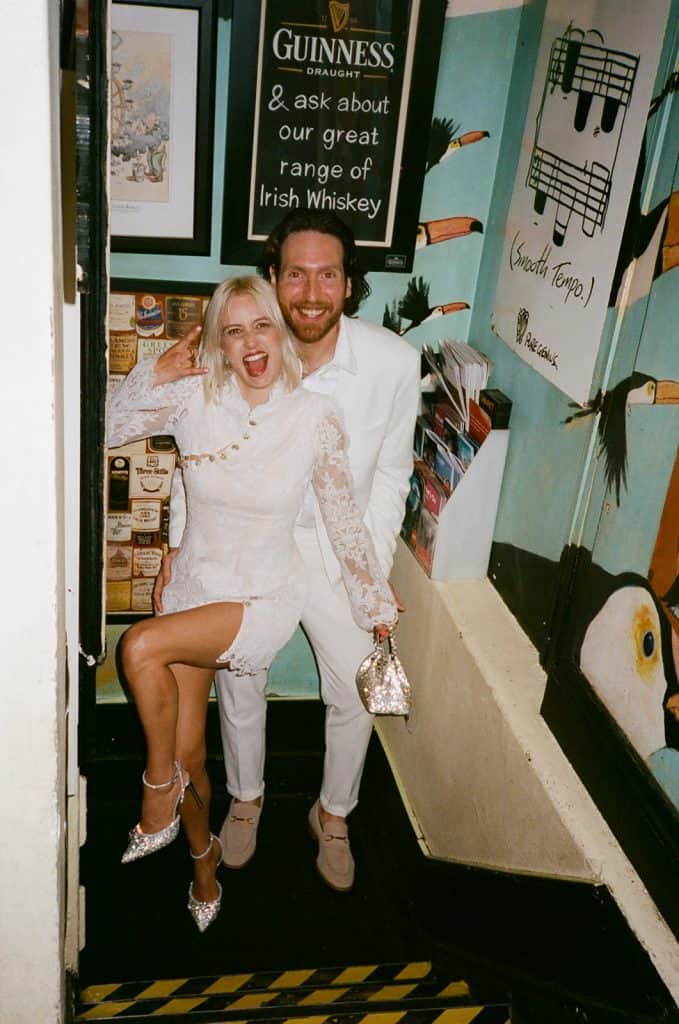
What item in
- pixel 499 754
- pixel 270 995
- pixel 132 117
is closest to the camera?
pixel 270 995

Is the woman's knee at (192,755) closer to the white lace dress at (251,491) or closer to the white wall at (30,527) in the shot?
the white lace dress at (251,491)

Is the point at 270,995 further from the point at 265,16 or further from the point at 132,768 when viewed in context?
the point at 265,16

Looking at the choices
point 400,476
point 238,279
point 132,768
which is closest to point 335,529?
point 400,476

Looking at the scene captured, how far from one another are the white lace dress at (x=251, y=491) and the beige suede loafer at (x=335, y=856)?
0.86m

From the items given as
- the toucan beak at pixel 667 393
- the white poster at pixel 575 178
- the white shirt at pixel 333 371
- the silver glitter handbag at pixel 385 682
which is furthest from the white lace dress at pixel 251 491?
the toucan beak at pixel 667 393

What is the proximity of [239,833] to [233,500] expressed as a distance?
4.16 ft

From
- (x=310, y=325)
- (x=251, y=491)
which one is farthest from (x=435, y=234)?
(x=251, y=491)

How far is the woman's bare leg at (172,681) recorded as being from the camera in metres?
2.23

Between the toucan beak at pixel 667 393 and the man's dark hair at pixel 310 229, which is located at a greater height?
the man's dark hair at pixel 310 229

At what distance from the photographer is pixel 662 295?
73.0 inches

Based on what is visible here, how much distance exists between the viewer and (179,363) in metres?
Answer: 2.43

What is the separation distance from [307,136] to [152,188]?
51 cm

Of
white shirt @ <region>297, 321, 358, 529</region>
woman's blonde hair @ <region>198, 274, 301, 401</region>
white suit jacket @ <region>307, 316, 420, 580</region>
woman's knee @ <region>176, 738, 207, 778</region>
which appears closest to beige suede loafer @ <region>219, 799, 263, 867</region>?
woman's knee @ <region>176, 738, 207, 778</region>

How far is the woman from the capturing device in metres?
2.34
